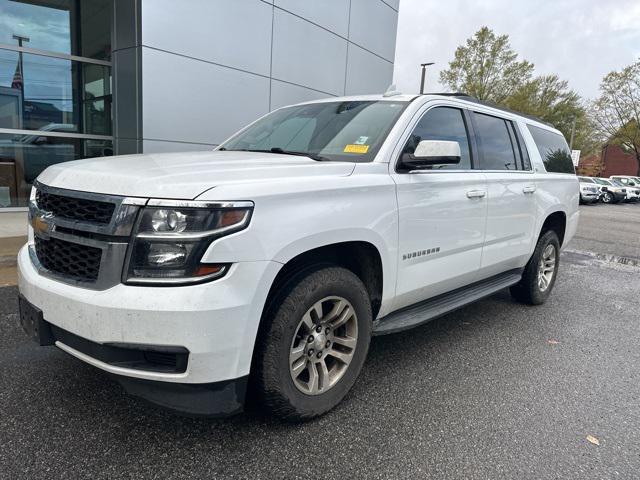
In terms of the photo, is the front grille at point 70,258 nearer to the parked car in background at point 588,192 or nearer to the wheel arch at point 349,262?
the wheel arch at point 349,262

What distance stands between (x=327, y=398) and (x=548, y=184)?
3.53 metres

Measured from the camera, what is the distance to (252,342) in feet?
7.23

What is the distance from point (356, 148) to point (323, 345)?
1258mm

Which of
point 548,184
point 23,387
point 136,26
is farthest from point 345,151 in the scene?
point 136,26

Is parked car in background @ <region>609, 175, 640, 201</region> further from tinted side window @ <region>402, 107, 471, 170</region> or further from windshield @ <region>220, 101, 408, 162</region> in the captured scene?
windshield @ <region>220, 101, 408, 162</region>

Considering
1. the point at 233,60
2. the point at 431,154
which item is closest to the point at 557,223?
the point at 431,154

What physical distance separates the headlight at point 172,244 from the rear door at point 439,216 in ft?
4.44

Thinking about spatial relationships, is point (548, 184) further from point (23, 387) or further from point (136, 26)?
point (136, 26)

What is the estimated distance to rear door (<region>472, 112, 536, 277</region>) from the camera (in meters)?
3.98

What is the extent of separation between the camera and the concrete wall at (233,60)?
8.50 meters

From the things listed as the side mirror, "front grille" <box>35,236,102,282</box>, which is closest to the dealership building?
"front grille" <box>35,236,102,282</box>

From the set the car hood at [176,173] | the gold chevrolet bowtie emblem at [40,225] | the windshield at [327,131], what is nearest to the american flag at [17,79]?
the windshield at [327,131]

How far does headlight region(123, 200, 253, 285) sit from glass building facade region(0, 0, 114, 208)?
8.81 m

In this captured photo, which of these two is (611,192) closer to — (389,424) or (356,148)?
(356,148)
